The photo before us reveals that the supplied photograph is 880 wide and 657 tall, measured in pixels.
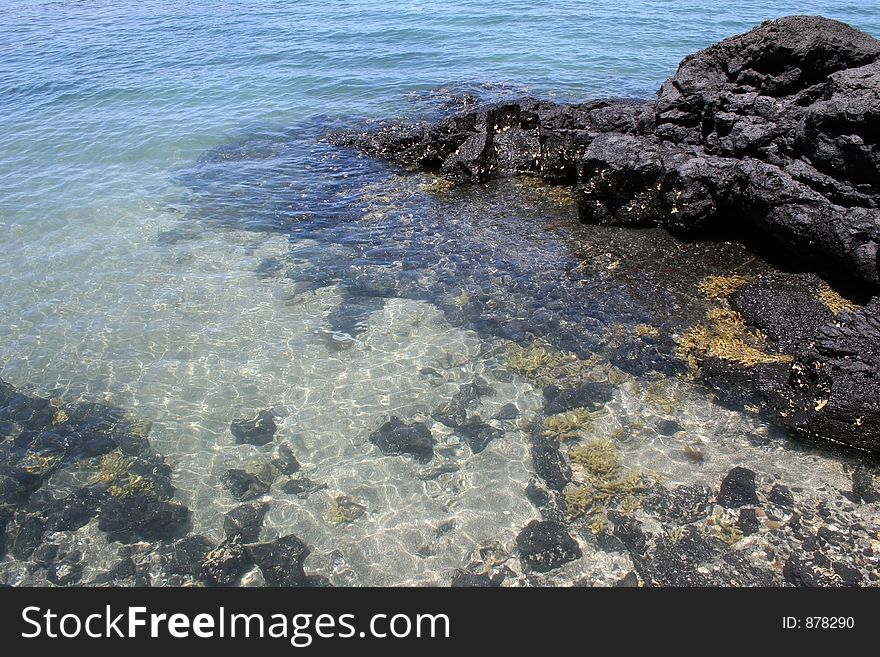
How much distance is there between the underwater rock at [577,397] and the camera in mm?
9906

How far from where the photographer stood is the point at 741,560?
299 inches

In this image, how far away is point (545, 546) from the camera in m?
7.98

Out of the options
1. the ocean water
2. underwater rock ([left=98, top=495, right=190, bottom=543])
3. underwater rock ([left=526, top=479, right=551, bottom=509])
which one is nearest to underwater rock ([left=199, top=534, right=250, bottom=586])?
the ocean water

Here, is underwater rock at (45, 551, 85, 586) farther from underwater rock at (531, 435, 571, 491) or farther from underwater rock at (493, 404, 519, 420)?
underwater rock at (531, 435, 571, 491)

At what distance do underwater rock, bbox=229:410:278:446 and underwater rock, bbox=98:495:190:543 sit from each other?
4.78 ft

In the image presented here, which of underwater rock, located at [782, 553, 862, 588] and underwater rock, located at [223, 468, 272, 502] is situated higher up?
underwater rock, located at [782, 553, 862, 588]

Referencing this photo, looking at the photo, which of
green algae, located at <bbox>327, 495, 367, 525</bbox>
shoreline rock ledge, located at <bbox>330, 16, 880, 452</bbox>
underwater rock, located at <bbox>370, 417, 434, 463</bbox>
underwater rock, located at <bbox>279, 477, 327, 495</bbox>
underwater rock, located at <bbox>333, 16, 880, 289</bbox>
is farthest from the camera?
underwater rock, located at <bbox>333, 16, 880, 289</bbox>

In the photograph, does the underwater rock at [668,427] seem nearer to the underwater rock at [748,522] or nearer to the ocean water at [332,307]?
the ocean water at [332,307]

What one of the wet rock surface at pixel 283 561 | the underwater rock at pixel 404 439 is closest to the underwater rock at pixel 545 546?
the underwater rock at pixel 404 439

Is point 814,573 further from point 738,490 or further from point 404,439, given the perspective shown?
point 404,439

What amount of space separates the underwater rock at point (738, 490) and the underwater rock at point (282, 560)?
19.2ft

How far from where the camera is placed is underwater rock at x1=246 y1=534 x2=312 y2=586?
785cm

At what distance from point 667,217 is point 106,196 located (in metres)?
16.0
